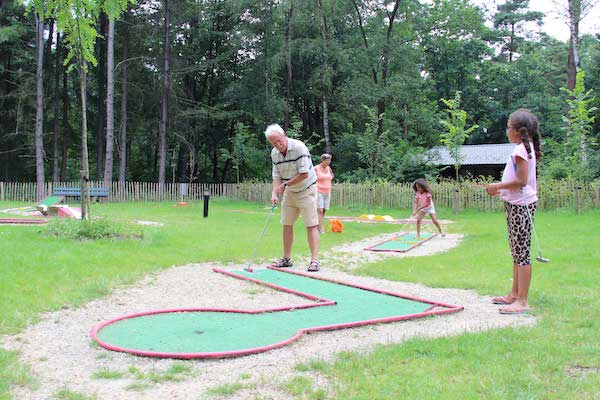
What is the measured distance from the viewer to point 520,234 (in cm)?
466

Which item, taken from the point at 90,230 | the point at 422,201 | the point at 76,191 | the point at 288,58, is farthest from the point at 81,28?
the point at 288,58

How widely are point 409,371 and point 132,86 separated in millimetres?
31775

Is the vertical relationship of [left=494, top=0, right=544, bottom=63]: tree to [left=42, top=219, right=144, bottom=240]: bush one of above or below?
above

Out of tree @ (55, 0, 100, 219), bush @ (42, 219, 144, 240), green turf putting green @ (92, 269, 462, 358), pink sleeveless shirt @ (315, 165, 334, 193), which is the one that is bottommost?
green turf putting green @ (92, 269, 462, 358)

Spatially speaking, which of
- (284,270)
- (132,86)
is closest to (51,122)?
(132,86)

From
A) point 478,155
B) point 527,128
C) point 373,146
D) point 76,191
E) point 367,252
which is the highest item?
point 373,146

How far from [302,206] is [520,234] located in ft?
9.69

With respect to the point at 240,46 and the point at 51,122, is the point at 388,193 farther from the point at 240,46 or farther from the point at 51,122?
the point at 51,122

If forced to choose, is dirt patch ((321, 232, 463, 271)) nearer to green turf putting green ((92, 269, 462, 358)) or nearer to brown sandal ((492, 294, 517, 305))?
green turf putting green ((92, 269, 462, 358))

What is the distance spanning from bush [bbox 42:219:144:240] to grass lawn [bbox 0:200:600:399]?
24 cm

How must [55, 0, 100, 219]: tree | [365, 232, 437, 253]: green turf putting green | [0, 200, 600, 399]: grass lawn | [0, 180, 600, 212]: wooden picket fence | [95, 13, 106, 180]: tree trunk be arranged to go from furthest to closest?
[95, 13, 106, 180]: tree trunk → [0, 180, 600, 212]: wooden picket fence → [365, 232, 437, 253]: green turf putting green → [55, 0, 100, 219]: tree → [0, 200, 600, 399]: grass lawn

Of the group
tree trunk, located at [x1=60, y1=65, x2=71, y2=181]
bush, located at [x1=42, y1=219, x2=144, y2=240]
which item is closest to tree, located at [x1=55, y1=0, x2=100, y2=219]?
bush, located at [x1=42, y1=219, x2=144, y2=240]

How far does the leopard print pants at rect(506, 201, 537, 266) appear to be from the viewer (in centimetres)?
464

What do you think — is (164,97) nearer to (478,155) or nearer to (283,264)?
(478,155)
